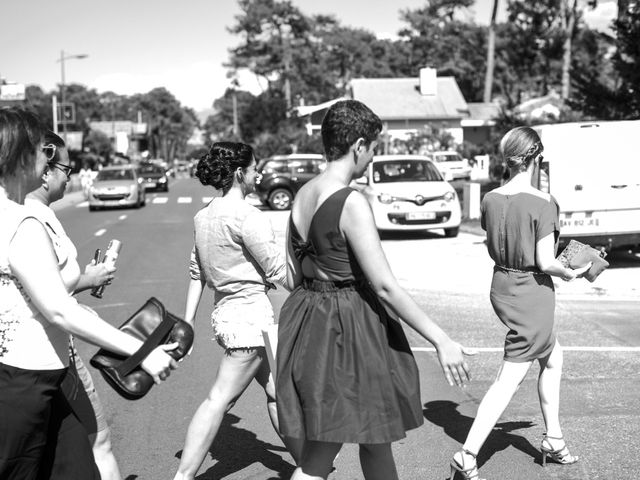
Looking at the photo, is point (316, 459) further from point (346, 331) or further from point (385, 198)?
point (385, 198)

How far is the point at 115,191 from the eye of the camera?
30.9 metres

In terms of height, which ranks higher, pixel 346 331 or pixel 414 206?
pixel 346 331

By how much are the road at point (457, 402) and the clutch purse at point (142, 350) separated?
198cm

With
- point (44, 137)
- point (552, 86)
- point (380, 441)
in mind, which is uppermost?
point (552, 86)

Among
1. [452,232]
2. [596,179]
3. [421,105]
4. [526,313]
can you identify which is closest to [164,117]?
[421,105]

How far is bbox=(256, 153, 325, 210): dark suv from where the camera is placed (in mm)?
27922

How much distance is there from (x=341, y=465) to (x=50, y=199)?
2.29m

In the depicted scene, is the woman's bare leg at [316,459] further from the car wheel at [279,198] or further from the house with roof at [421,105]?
the house with roof at [421,105]

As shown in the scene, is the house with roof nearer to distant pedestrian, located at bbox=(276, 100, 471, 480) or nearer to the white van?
the white van

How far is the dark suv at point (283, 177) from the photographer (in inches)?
1099

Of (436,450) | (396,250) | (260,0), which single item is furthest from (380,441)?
(260,0)

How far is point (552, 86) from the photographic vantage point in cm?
7594

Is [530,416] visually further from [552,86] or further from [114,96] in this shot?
[114,96]

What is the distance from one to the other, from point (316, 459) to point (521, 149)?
80.7 inches
